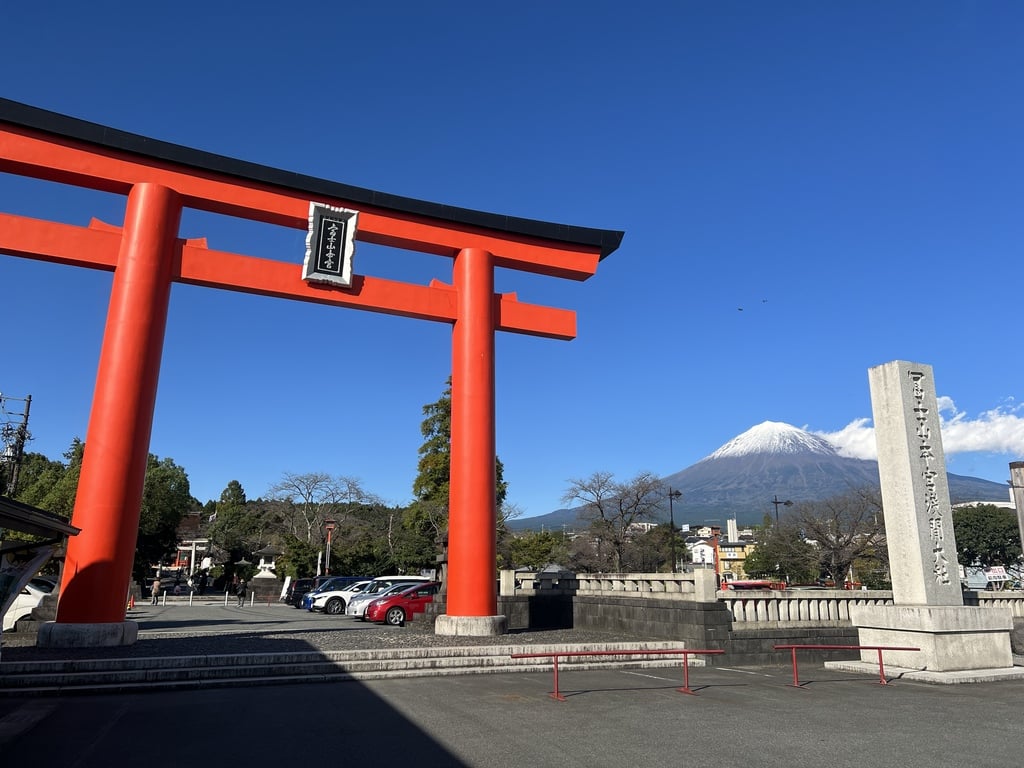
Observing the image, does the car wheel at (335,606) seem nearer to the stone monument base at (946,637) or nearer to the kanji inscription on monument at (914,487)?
the stone monument base at (946,637)

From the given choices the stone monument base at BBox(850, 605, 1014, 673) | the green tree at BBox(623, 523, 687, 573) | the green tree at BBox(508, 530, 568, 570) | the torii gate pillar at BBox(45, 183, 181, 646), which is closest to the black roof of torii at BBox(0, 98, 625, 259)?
the torii gate pillar at BBox(45, 183, 181, 646)

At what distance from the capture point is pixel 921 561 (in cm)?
1098

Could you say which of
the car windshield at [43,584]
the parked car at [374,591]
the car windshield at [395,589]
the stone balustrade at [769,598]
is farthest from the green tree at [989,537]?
the car windshield at [43,584]

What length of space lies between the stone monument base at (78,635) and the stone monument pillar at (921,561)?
12.9m

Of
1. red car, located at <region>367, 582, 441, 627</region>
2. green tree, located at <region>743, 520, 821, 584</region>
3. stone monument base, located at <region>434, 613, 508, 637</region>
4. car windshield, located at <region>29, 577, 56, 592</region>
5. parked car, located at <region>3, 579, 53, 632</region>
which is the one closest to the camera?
stone monument base, located at <region>434, 613, 508, 637</region>

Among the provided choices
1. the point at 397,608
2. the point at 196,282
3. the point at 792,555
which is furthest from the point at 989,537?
the point at 196,282

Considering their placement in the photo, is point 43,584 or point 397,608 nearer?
point 43,584

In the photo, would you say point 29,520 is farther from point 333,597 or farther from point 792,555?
point 792,555

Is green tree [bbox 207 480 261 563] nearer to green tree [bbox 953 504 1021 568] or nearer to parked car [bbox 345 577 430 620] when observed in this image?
parked car [bbox 345 577 430 620]

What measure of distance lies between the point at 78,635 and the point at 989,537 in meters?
74.6

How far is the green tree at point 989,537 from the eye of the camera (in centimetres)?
6238

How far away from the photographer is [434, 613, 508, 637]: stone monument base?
45.7 ft

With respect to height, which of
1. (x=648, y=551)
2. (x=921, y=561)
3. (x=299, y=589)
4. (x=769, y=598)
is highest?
(x=648, y=551)

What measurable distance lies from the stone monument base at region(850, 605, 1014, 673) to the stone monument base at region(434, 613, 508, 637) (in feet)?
23.2
